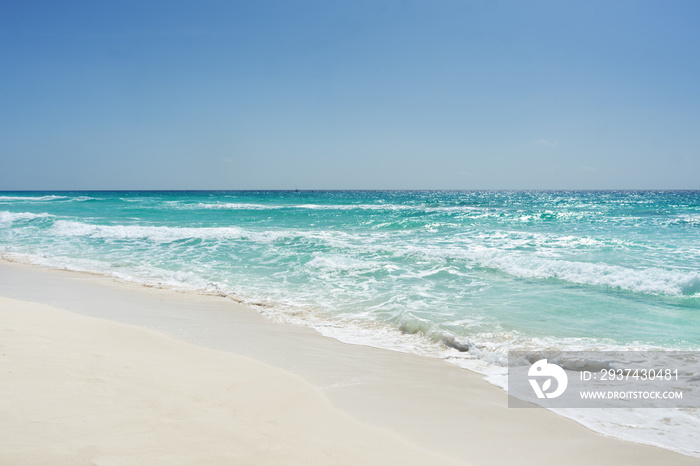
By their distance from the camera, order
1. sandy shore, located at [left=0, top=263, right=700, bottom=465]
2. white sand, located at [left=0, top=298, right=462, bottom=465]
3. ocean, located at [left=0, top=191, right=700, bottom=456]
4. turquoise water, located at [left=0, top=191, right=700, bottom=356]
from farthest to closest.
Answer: turquoise water, located at [left=0, top=191, right=700, bottom=356] < ocean, located at [left=0, top=191, right=700, bottom=456] < sandy shore, located at [left=0, top=263, right=700, bottom=465] < white sand, located at [left=0, top=298, right=462, bottom=465]

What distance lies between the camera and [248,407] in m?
3.58

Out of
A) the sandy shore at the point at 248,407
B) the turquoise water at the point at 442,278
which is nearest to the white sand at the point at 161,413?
the sandy shore at the point at 248,407

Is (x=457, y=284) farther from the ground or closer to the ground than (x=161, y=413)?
closer to the ground

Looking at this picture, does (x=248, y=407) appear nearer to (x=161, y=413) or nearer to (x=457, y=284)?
(x=161, y=413)

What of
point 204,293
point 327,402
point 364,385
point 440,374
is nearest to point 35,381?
point 327,402

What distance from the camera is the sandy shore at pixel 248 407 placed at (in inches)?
108

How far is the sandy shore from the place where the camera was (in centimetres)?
275

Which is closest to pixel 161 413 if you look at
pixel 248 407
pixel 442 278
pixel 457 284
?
pixel 248 407

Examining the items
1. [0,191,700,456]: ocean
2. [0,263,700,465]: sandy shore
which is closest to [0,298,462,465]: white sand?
[0,263,700,465]: sandy shore

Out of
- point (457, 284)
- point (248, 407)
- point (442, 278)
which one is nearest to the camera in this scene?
point (248, 407)

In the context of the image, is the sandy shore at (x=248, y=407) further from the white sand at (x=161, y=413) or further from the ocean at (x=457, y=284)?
the ocean at (x=457, y=284)

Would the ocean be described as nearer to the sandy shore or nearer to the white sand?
the sandy shore

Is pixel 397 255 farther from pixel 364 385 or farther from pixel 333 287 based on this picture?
pixel 364 385

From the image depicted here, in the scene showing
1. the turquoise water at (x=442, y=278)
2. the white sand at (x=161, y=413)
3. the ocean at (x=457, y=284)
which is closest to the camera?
the white sand at (x=161, y=413)
